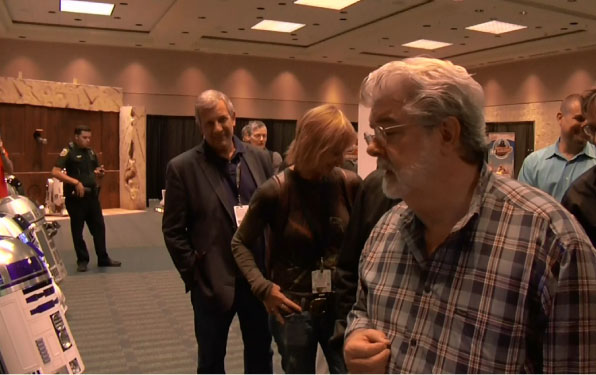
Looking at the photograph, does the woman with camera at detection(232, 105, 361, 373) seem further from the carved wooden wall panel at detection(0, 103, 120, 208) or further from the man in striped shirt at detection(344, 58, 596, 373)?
the carved wooden wall panel at detection(0, 103, 120, 208)

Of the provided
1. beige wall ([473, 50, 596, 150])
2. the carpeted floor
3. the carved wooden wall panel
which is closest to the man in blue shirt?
the carpeted floor

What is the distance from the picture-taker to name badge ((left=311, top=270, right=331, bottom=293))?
206 cm

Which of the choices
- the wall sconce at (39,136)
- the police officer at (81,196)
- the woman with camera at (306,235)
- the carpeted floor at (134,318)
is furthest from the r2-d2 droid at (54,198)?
the woman with camera at (306,235)

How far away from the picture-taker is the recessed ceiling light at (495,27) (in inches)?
472

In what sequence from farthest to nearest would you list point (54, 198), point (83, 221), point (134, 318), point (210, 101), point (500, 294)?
1. point (54, 198)
2. point (83, 221)
3. point (134, 318)
4. point (210, 101)
5. point (500, 294)

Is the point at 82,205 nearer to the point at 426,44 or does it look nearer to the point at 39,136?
the point at 39,136

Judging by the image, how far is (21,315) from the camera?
1.47 m

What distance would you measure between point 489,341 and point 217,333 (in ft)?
5.34

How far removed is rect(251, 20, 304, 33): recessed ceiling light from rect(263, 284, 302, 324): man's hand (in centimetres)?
1098

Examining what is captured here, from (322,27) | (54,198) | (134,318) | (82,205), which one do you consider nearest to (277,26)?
(322,27)

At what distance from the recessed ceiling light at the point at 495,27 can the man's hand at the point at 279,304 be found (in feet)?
37.0

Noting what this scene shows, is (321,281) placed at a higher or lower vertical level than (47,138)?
lower

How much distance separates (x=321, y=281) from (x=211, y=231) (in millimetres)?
622

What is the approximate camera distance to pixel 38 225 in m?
3.67
